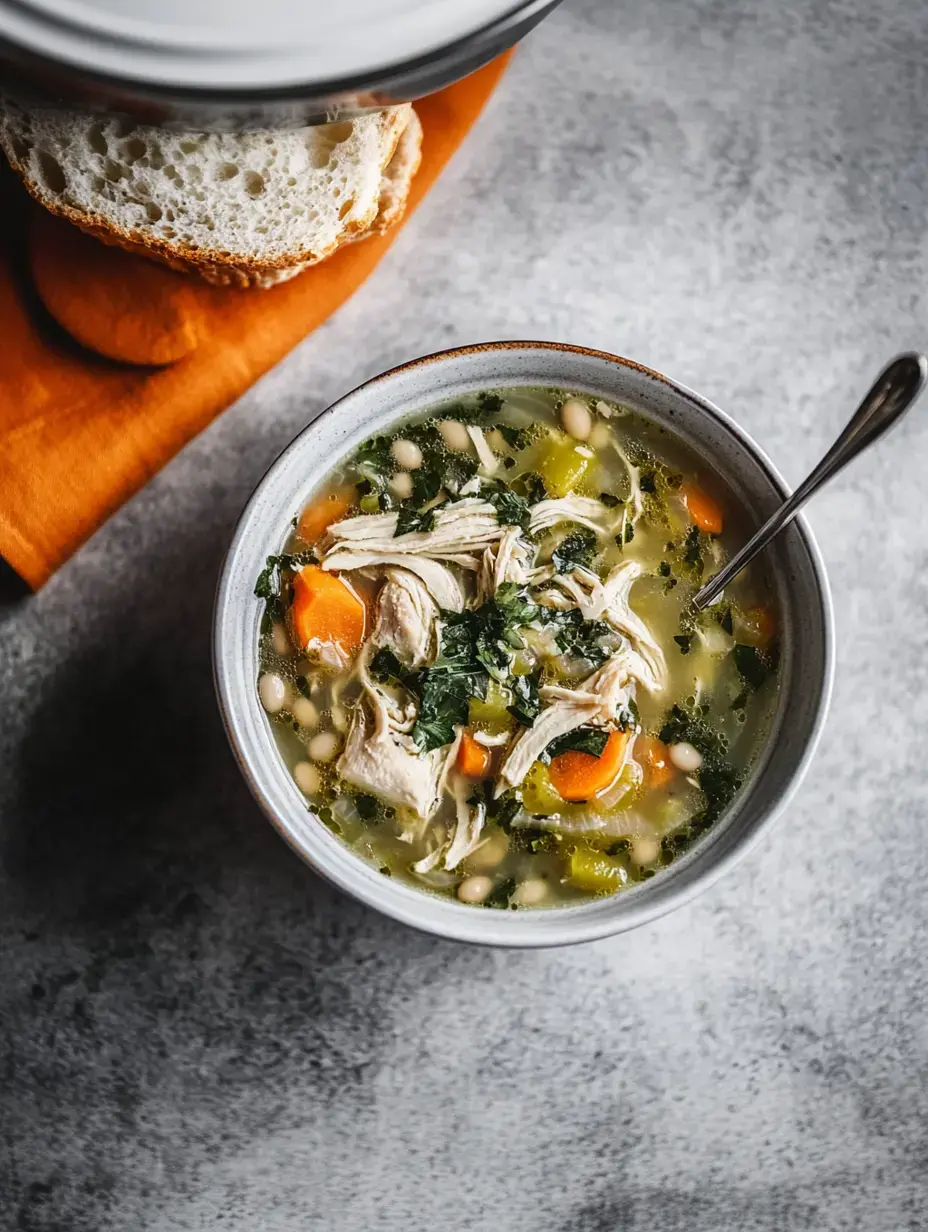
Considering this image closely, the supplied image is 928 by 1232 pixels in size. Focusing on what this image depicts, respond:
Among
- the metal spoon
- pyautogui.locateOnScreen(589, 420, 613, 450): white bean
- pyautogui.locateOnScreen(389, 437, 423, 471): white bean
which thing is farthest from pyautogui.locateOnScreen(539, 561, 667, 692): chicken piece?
pyautogui.locateOnScreen(389, 437, 423, 471): white bean

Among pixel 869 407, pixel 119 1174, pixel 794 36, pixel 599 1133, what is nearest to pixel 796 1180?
pixel 599 1133

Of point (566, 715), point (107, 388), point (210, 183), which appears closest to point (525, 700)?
point (566, 715)

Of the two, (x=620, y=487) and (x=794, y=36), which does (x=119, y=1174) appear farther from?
(x=794, y=36)

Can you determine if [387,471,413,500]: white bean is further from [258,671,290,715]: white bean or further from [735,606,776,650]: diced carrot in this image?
[735,606,776,650]: diced carrot

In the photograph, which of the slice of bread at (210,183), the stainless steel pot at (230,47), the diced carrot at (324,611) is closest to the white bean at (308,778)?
the diced carrot at (324,611)

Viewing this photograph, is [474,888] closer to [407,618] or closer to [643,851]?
[643,851]

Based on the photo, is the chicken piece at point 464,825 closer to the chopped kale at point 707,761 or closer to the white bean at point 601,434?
the chopped kale at point 707,761
